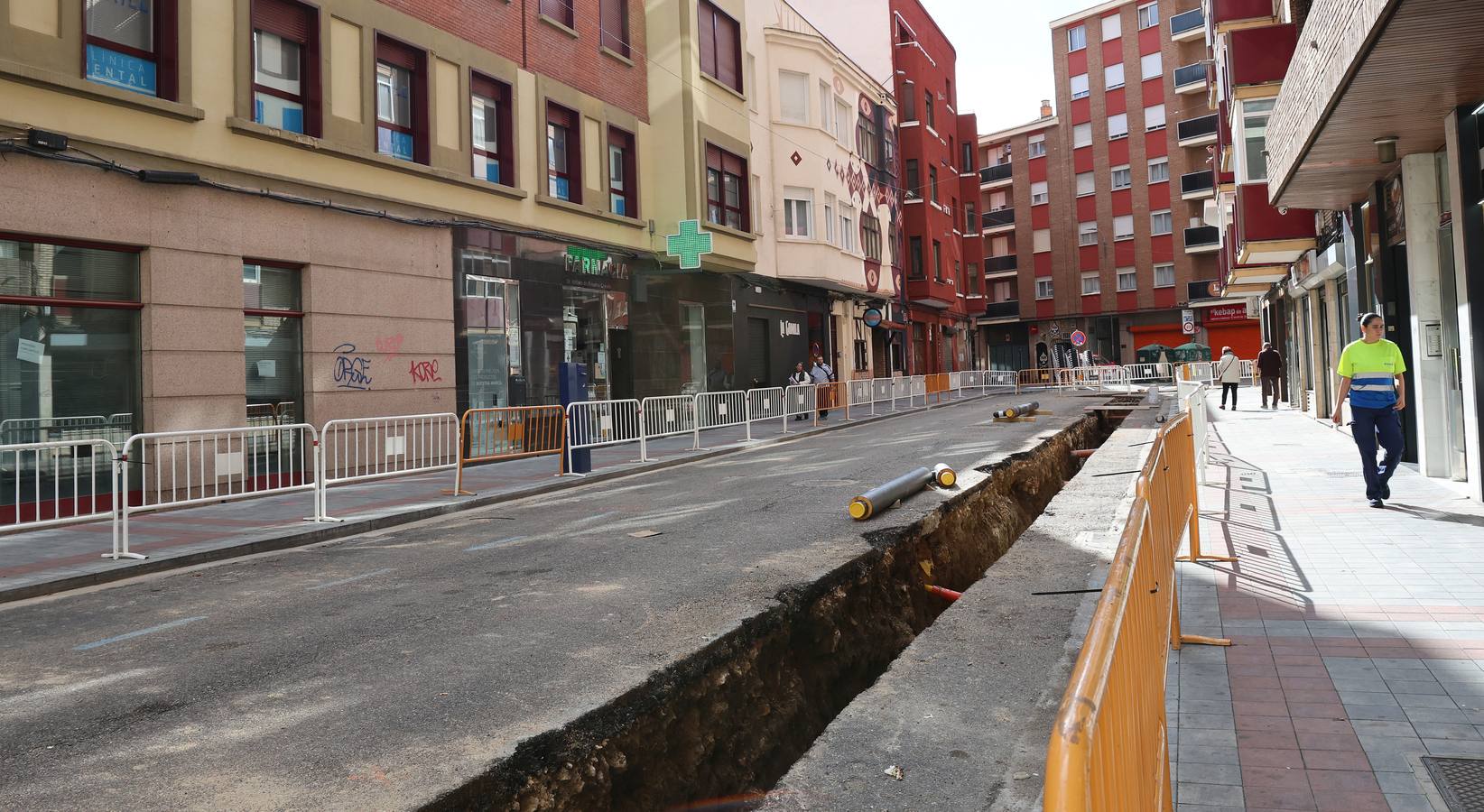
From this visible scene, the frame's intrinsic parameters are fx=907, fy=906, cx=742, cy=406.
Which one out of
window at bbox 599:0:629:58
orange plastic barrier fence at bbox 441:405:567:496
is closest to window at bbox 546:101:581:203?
window at bbox 599:0:629:58

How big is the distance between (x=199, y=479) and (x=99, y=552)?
2203 mm

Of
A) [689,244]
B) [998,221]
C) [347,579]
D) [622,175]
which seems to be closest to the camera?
[347,579]

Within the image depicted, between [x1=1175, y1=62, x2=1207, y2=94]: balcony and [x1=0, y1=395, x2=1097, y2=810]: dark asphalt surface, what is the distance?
4944 centimetres

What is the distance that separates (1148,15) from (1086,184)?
9.89 metres

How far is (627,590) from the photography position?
19.5ft

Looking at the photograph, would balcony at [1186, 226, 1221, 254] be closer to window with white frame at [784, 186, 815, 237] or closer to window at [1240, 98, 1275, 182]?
window with white frame at [784, 186, 815, 237]

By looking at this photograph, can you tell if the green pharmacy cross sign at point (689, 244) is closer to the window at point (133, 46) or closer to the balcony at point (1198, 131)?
the window at point (133, 46)

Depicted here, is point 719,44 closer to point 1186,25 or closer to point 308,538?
point 308,538

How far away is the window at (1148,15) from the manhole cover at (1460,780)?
192 ft

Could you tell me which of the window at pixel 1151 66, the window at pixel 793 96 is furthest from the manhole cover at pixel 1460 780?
the window at pixel 1151 66

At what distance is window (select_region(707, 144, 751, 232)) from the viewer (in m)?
23.5

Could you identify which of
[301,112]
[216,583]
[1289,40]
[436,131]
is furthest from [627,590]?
[1289,40]

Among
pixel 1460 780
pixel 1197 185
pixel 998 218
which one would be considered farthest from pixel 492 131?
pixel 998 218

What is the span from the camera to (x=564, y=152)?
62.7 feet
